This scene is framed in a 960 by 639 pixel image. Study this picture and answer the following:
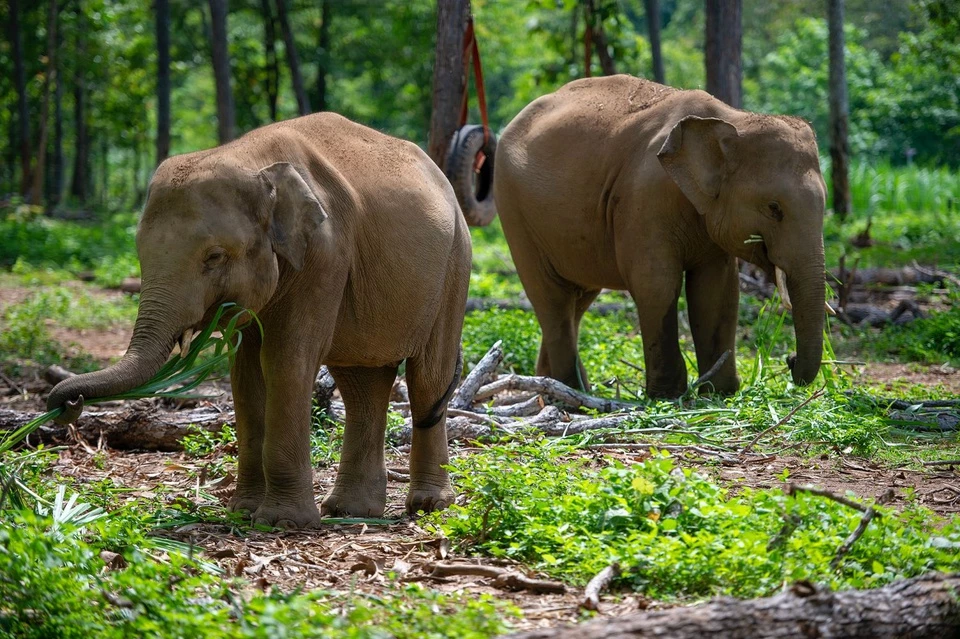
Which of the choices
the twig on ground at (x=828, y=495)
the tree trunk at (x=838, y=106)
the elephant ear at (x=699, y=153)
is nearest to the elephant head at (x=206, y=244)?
the twig on ground at (x=828, y=495)

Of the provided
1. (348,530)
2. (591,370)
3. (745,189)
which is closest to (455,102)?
(591,370)

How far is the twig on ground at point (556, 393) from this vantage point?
8.09 meters

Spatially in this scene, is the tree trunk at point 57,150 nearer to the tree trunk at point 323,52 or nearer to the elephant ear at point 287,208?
the tree trunk at point 323,52

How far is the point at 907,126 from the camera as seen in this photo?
3750cm

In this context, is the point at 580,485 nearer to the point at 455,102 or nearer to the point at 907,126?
the point at 455,102

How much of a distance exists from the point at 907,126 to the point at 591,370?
31023 mm

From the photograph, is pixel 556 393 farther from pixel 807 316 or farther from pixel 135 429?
pixel 135 429

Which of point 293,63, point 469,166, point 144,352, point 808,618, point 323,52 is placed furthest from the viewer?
point 323,52

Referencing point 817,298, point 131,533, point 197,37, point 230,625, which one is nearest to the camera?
point 230,625

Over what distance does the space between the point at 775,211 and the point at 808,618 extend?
4.80m

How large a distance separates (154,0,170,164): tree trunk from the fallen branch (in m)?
15.4

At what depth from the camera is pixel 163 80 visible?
1989cm

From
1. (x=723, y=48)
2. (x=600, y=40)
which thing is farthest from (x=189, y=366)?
(x=600, y=40)

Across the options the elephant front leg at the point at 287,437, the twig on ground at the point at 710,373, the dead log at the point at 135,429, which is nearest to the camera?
the elephant front leg at the point at 287,437
